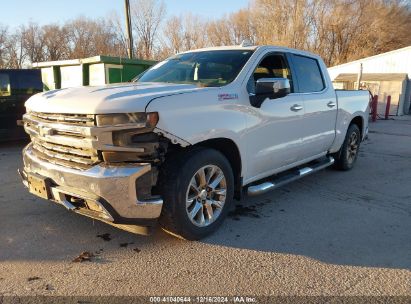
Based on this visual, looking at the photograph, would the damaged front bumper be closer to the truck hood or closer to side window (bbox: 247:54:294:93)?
the truck hood

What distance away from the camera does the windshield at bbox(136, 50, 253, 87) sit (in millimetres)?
4301

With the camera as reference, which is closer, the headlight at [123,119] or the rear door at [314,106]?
the headlight at [123,119]

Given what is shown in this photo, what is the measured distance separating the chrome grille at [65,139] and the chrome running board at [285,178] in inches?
71.0

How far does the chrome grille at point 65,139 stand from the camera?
10.7 feet

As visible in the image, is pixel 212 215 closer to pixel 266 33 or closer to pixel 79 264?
pixel 79 264

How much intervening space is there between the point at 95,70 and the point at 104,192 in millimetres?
9092

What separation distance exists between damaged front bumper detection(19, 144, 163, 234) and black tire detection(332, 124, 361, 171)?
4.28 meters

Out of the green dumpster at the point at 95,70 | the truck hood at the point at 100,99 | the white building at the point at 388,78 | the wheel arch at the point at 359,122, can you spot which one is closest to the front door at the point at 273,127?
the truck hood at the point at 100,99

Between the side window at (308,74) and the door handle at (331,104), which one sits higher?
the side window at (308,74)

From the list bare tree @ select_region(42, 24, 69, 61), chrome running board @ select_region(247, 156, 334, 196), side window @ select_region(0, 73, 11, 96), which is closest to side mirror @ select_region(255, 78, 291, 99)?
chrome running board @ select_region(247, 156, 334, 196)

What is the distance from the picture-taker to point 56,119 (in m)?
3.52

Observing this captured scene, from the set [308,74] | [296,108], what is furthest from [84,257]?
[308,74]

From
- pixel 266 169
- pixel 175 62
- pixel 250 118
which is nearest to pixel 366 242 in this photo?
pixel 266 169

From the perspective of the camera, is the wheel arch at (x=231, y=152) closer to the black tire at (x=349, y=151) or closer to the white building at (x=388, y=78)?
the black tire at (x=349, y=151)
